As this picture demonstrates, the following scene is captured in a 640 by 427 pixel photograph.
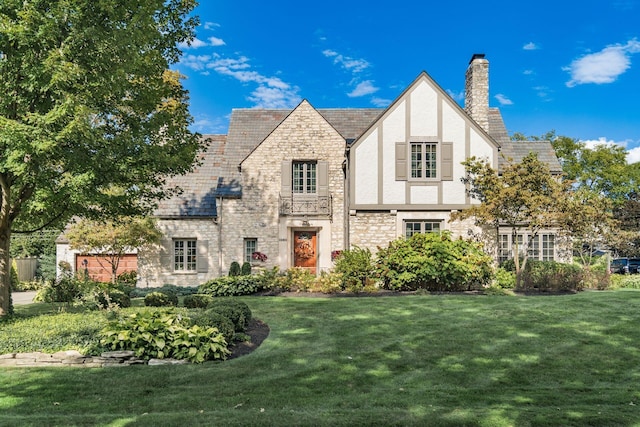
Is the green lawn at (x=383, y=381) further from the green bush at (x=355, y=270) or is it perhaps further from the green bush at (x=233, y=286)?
the green bush at (x=233, y=286)

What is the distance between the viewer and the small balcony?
18.3m

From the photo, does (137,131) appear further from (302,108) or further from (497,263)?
(497,263)

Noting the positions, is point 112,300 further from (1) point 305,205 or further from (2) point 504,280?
(2) point 504,280

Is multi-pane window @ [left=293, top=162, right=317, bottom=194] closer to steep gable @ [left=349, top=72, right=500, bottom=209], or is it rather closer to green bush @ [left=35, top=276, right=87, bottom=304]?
steep gable @ [left=349, top=72, right=500, bottom=209]

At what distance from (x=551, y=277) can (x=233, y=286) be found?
1088 cm

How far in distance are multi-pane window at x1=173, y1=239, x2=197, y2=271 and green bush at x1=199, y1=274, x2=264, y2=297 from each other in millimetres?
3987

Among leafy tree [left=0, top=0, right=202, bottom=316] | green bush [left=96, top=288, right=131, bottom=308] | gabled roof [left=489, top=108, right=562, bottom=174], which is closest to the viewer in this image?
leafy tree [left=0, top=0, right=202, bottom=316]

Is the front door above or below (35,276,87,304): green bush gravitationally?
above

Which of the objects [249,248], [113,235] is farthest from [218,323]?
[113,235]

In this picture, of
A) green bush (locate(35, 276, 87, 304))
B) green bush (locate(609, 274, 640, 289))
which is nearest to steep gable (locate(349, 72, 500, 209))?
green bush (locate(609, 274, 640, 289))

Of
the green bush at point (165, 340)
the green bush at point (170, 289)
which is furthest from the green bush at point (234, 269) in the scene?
the green bush at point (165, 340)

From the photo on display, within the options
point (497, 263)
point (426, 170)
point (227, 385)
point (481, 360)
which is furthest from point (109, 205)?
point (497, 263)

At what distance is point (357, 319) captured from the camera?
9.73 m

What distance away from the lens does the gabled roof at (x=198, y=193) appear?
62.0ft
